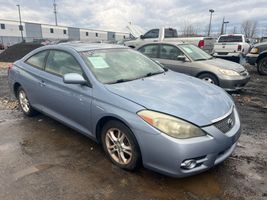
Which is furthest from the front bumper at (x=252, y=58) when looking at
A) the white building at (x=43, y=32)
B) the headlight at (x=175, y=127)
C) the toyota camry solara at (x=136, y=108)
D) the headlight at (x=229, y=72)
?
the white building at (x=43, y=32)

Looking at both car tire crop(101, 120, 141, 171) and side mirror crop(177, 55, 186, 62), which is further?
side mirror crop(177, 55, 186, 62)

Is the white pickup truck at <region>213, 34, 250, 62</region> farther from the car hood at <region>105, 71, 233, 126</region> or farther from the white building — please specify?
the white building

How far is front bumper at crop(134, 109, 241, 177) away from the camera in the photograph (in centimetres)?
260

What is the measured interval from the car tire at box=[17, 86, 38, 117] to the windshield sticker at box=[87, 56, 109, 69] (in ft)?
6.70

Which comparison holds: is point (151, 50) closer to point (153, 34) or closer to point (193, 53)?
point (193, 53)

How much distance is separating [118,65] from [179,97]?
1.22 meters

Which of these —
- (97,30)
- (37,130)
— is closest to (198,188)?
(37,130)

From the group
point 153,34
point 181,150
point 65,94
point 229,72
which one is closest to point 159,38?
point 153,34

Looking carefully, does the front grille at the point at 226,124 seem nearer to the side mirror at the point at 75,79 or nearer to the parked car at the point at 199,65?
the side mirror at the point at 75,79

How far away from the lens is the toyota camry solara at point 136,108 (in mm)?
2676

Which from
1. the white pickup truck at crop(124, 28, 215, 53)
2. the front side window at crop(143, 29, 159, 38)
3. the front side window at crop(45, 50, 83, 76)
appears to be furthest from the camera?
the front side window at crop(143, 29, 159, 38)

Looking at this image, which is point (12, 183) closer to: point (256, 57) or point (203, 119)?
point (203, 119)

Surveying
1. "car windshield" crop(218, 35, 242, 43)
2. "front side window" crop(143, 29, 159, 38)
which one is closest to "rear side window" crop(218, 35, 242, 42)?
"car windshield" crop(218, 35, 242, 43)

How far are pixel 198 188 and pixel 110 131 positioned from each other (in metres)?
1.25
